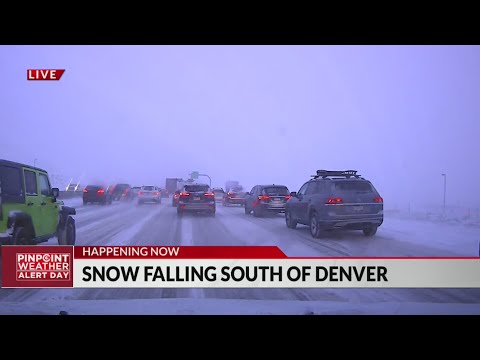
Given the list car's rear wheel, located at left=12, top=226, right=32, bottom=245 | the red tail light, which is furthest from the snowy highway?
the red tail light

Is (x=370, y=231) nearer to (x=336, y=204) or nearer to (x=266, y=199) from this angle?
(x=336, y=204)

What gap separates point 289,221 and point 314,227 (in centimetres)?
42

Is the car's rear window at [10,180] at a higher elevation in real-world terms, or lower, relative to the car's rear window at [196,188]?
higher

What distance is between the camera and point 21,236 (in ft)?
15.4

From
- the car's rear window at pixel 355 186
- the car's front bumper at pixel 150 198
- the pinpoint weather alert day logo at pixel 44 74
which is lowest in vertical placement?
the car's front bumper at pixel 150 198

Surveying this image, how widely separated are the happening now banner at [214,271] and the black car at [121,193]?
3.93 feet

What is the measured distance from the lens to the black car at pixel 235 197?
5955mm

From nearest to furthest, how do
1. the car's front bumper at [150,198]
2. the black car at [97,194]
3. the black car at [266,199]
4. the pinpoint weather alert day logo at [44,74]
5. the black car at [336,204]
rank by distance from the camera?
the pinpoint weather alert day logo at [44,74] → the black car at [336,204] → the black car at [97,194] → the black car at [266,199] → the car's front bumper at [150,198]

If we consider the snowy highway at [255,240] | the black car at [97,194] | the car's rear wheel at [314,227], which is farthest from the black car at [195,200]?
the car's rear wheel at [314,227]

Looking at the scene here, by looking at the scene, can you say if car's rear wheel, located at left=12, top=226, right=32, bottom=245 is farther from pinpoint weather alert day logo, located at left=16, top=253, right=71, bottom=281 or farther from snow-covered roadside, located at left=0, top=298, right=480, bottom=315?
snow-covered roadside, located at left=0, top=298, right=480, bottom=315

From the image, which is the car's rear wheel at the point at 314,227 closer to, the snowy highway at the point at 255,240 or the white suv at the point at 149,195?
the snowy highway at the point at 255,240

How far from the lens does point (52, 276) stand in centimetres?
455

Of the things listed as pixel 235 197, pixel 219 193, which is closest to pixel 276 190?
pixel 235 197
